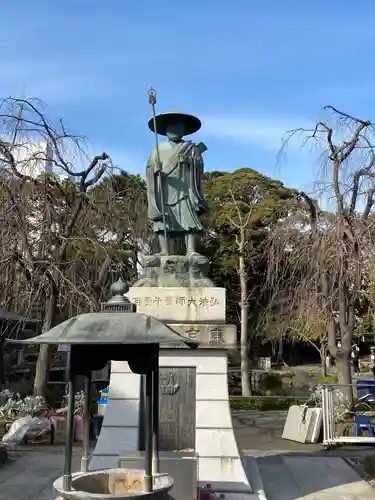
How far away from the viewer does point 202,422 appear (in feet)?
21.1

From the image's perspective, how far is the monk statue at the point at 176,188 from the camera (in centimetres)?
754

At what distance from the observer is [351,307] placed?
39.8ft

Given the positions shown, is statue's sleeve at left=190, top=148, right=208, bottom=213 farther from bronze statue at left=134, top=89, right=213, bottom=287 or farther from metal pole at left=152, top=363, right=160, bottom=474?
metal pole at left=152, top=363, right=160, bottom=474

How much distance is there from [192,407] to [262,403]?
29.8 ft

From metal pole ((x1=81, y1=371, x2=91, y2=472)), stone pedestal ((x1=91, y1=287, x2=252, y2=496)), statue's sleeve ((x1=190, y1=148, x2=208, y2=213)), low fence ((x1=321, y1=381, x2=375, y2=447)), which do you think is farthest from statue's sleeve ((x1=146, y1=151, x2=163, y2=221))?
low fence ((x1=321, y1=381, x2=375, y2=447))

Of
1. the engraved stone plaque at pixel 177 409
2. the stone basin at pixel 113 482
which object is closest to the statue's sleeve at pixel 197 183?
the engraved stone plaque at pixel 177 409

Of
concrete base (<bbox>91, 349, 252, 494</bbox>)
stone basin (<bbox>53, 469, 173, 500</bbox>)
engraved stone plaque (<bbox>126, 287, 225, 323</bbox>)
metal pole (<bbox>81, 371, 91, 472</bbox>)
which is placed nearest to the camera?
stone basin (<bbox>53, 469, 173, 500</bbox>)

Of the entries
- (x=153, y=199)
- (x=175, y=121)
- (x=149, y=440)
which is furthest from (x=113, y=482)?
(x=175, y=121)

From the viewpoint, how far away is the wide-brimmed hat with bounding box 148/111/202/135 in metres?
7.64

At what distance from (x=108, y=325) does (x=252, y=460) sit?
4465mm

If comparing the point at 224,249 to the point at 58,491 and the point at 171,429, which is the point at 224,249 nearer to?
the point at 171,429

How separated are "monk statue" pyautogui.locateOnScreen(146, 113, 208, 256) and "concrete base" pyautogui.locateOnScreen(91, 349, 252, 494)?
155 centimetres

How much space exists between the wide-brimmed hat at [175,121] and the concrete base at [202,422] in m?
3.13

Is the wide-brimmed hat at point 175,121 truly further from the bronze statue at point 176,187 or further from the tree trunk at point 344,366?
the tree trunk at point 344,366
